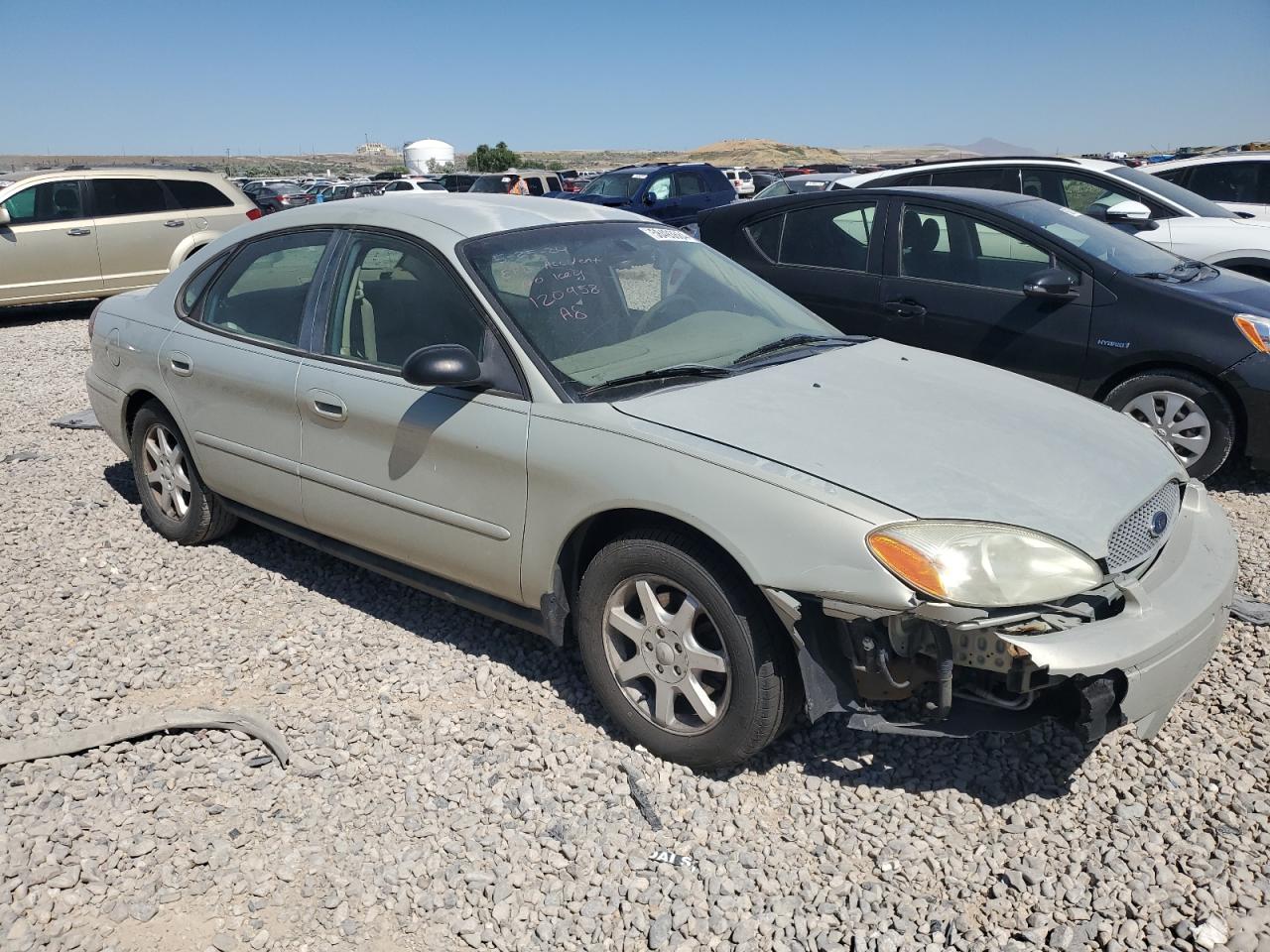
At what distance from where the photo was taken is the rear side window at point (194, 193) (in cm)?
1280

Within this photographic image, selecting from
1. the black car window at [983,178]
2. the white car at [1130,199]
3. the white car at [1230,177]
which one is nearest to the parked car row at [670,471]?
the white car at [1130,199]

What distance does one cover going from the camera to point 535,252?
3.85 metres

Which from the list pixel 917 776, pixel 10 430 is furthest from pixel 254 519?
pixel 10 430

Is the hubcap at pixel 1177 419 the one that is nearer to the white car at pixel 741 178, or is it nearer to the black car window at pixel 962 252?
the black car window at pixel 962 252

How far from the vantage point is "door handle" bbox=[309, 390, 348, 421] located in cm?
388

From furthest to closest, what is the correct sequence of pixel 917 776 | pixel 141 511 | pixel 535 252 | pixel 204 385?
1. pixel 141 511
2. pixel 204 385
3. pixel 535 252
4. pixel 917 776

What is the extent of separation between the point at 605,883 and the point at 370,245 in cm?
256

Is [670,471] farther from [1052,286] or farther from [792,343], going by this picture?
[1052,286]

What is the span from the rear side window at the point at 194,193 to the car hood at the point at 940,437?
11.4 metres

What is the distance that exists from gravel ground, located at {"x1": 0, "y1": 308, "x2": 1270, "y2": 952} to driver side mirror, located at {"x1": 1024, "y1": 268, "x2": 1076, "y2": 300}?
2.46m

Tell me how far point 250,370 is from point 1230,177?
434 inches

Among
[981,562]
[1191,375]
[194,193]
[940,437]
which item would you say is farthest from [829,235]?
[194,193]

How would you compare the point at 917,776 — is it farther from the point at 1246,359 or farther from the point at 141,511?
the point at 141,511

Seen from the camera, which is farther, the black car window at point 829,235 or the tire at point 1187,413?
the black car window at point 829,235
